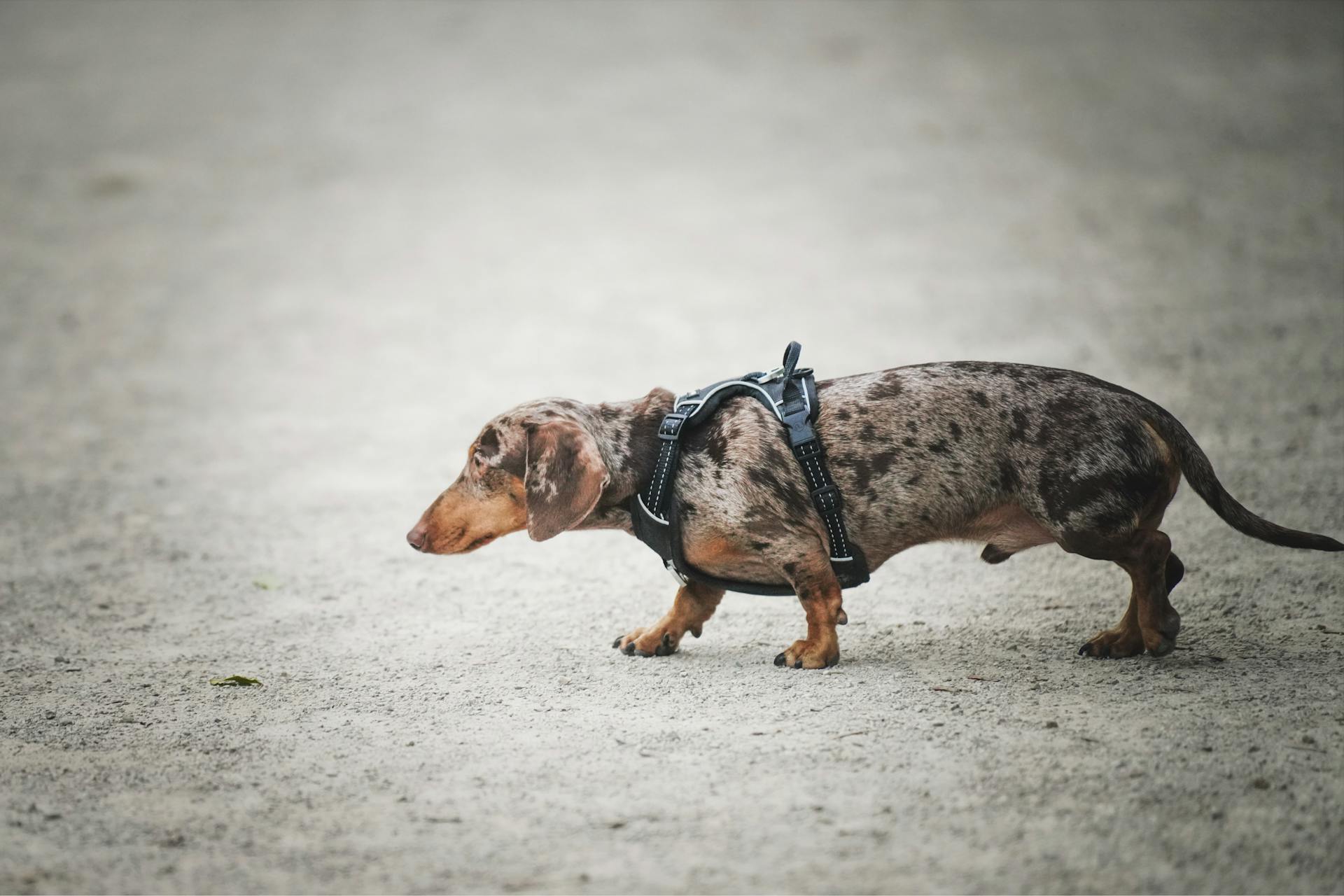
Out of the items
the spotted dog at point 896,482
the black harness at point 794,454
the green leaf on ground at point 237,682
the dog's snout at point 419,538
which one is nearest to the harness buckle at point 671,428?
the black harness at point 794,454

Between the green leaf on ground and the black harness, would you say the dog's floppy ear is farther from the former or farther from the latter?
the green leaf on ground

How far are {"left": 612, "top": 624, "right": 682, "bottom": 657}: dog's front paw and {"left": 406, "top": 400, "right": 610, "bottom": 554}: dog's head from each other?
701 mm

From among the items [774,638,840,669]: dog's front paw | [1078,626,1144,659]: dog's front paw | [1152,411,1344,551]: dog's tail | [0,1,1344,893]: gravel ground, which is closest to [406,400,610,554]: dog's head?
[0,1,1344,893]: gravel ground

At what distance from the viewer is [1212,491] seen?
458 cm

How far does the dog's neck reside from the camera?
15.9 ft

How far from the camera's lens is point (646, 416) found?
4992 mm

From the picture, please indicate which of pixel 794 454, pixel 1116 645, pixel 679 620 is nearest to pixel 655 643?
pixel 679 620

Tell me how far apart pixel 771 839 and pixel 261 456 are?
731 cm

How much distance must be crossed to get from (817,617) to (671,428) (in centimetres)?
94

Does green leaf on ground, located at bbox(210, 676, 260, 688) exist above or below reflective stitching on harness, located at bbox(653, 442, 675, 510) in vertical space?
below

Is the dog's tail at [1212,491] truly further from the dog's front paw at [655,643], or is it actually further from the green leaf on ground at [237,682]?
the green leaf on ground at [237,682]

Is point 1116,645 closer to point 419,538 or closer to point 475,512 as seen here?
point 475,512

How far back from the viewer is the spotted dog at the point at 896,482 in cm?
451

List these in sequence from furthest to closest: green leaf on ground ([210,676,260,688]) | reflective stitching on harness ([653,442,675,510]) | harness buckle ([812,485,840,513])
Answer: green leaf on ground ([210,676,260,688]) < reflective stitching on harness ([653,442,675,510]) < harness buckle ([812,485,840,513])
